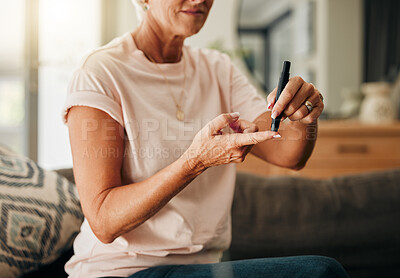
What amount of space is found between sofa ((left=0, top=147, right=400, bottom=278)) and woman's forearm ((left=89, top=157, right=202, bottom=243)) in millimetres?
529

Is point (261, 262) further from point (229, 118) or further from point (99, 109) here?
point (99, 109)

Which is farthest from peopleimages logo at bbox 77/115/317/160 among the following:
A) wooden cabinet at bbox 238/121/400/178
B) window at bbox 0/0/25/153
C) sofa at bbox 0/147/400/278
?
window at bbox 0/0/25/153

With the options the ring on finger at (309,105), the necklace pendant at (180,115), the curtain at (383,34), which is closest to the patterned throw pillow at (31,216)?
the necklace pendant at (180,115)

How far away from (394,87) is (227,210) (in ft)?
7.01

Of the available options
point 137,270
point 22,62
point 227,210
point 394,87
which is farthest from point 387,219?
point 22,62

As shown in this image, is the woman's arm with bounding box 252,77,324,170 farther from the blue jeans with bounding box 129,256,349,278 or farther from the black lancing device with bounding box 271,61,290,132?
the blue jeans with bounding box 129,256,349,278

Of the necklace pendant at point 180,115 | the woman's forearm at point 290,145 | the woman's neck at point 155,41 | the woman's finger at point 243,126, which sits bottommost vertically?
the woman's forearm at point 290,145

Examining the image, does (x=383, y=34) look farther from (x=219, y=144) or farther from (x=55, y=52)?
(x=219, y=144)

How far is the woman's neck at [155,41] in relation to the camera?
85cm

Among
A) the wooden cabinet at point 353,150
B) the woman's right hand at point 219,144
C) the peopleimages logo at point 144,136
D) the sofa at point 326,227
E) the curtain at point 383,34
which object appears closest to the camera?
the woman's right hand at point 219,144

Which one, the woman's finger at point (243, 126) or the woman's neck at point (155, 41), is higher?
the woman's neck at point (155, 41)

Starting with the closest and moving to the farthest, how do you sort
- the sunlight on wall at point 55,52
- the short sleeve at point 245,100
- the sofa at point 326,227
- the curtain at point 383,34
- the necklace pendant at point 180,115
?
the necklace pendant at point 180,115 → the short sleeve at point 245,100 → the sofa at point 326,227 → the sunlight on wall at point 55,52 → the curtain at point 383,34

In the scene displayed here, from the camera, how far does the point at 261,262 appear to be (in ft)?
2.38

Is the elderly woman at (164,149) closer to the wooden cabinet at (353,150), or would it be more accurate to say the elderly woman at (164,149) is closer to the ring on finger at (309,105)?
the ring on finger at (309,105)
